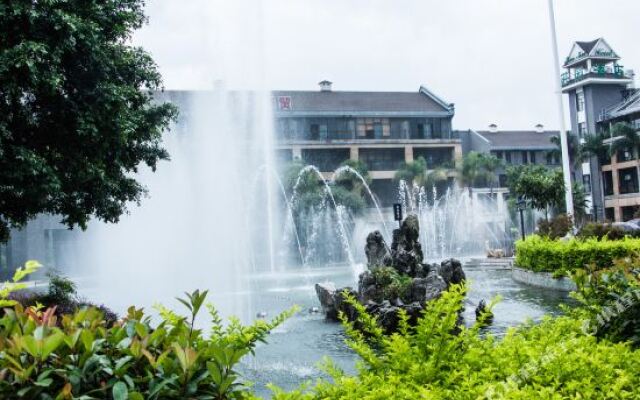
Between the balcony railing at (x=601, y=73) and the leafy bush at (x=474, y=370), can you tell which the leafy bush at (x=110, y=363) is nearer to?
the leafy bush at (x=474, y=370)

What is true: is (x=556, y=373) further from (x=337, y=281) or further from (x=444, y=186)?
(x=444, y=186)

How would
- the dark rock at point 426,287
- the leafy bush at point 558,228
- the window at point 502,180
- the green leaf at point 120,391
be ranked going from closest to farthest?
the green leaf at point 120,391 → the dark rock at point 426,287 → the leafy bush at point 558,228 → the window at point 502,180

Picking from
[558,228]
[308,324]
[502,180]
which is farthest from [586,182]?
[308,324]

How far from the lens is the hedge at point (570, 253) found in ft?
55.9

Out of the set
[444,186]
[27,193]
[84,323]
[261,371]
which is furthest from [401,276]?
[444,186]

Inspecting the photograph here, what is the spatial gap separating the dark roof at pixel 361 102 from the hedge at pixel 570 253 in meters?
36.2

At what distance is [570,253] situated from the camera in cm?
1817

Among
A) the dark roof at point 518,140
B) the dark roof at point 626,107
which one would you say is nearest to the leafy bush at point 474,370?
the dark roof at point 626,107

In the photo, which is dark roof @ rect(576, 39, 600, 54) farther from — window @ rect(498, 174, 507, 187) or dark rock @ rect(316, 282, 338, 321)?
dark rock @ rect(316, 282, 338, 321)

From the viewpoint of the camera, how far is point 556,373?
3.93m

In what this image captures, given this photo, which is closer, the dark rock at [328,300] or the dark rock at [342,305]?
the dark rock at [342,305]

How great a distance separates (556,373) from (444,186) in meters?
53.2

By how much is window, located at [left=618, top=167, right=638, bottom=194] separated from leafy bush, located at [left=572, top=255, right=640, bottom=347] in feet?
165

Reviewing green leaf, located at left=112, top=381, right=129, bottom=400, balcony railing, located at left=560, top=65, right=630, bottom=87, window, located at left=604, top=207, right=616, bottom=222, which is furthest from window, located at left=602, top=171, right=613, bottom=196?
green leaf, located at left=112, top=381, right=129, bottom=400
